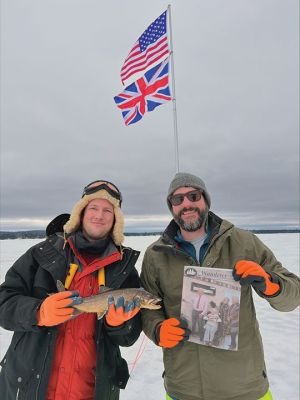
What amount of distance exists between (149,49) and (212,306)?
763 centimetres

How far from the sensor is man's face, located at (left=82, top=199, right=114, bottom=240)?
3240mm

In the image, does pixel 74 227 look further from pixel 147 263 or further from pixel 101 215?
pixel 147 263

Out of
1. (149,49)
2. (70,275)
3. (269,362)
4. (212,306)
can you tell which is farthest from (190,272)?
(149,49)

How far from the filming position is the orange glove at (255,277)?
8.75ft

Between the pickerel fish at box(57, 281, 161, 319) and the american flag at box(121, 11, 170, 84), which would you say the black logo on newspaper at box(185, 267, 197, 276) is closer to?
the pickerel fish at box(57, 281, 161, 319)

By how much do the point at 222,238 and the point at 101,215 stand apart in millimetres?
1368

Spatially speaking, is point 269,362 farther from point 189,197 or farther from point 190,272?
point 189,197

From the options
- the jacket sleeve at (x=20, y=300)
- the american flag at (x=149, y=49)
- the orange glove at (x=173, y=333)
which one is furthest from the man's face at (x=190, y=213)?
the american flag at (x=149, y=49)

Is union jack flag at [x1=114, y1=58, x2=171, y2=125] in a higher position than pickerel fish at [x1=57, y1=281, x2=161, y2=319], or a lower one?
higher

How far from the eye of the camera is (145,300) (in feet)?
9.52

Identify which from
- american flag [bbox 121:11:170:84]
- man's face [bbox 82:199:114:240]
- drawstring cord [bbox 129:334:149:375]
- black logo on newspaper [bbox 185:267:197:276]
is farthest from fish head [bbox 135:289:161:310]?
american flag [bbox 121:11:170:84]

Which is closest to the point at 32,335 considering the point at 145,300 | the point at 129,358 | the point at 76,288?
the point at 76,288

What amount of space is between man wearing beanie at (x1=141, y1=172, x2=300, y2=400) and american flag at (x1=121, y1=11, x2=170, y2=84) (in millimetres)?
5871

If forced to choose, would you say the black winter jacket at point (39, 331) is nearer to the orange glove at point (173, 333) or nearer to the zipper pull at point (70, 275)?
the zipper pull at point (70, 275)
